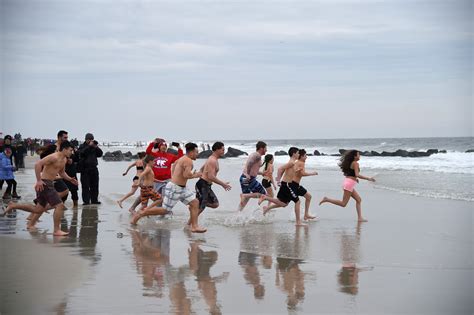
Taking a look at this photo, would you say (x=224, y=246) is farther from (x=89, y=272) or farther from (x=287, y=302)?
(x=287, y=302)

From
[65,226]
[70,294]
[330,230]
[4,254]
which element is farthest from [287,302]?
[65,226]

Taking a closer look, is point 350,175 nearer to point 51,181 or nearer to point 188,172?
point 188,172

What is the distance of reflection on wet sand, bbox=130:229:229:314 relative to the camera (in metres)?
6.24

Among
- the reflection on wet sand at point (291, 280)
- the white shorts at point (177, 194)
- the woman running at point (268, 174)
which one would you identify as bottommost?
the reflection on wet sand at point (291, 280)

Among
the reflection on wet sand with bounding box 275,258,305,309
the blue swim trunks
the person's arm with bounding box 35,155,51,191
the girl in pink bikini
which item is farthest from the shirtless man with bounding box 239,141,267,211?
the reflection on wet sand with bounding box 275,258,305,309

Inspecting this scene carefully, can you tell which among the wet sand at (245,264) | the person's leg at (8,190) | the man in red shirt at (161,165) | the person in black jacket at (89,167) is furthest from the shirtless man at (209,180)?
the person's leg at (8,190)

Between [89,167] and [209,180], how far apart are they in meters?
5.01

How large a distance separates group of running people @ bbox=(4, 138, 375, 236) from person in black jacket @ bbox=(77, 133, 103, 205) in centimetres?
154

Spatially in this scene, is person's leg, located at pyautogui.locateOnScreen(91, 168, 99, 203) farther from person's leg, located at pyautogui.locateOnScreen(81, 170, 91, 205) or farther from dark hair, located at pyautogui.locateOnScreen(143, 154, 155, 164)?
dark hair, located at pyautogui.locateOnScreen(143, 154, 155, 164)

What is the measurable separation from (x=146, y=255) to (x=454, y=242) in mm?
4948

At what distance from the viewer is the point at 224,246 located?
31.4 feet

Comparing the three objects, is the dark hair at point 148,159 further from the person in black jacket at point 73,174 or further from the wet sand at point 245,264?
the person in black jacket at point 73,174

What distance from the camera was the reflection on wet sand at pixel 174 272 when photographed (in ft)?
20.5

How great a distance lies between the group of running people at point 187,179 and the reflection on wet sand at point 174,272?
3.09 feet
